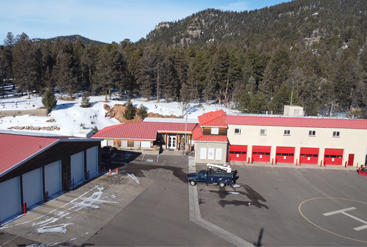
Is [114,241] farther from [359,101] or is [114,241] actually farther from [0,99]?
[359,101]

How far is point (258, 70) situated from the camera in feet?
247

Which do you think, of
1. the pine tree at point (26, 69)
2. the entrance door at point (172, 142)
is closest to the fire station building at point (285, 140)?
the entrance door at point (172, 142)

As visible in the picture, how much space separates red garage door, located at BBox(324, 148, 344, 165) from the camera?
A: 1312 inches

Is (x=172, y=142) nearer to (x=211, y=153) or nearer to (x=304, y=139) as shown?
(x=211, y=153)

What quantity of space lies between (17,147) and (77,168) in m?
5.91

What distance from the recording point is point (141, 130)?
3928cm

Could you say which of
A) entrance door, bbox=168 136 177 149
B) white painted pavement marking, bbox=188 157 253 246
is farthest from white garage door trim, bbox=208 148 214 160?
white painted pavement marking, bbox=188 157 253 246

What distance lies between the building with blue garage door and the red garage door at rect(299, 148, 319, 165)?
25660 millimetres

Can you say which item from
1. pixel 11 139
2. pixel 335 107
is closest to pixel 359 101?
pixel 335 107

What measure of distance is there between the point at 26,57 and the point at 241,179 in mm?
61529

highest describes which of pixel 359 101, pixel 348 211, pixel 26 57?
pixel 26 57

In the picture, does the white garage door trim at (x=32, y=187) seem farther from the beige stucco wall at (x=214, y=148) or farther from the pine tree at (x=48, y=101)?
the pine tree at (x=48, y=101)

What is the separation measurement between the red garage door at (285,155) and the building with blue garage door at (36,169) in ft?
75.2

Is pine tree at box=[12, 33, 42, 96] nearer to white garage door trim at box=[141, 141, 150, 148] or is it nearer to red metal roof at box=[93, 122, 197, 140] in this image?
red metal roof at box=[93, 122, 197, 140]
